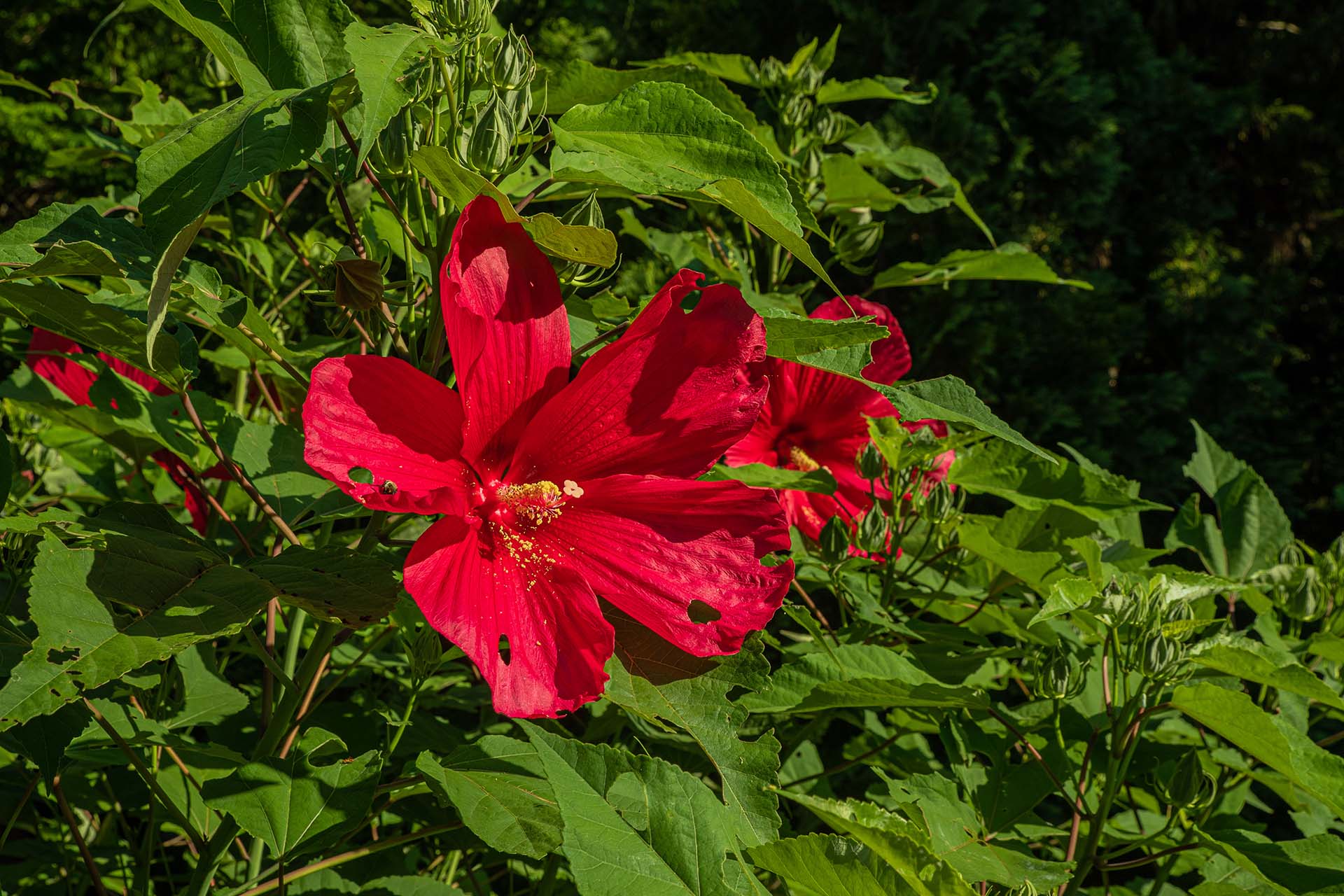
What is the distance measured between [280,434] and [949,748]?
2.66 feet

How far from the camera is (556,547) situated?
86 cm

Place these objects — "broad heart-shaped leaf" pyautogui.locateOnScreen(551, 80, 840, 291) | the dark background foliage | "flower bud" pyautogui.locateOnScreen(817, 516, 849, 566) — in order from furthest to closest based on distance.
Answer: the dark background foliage
"flower bud" pyautogui.locateOnScreen(817, 516, 849, 566)
"broad heart-shaped leaf" pyautogui.locateOnScreen(551, 80, 840, 291)

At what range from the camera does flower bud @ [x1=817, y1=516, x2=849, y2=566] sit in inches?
47.3

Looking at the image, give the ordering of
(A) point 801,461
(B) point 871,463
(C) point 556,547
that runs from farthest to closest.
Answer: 1. (A) point 801,461
2. (B) point 871,463
3. (C) point 556,547

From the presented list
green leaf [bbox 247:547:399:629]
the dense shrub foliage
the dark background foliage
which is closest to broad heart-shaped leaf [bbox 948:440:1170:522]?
the dense shrub foliage

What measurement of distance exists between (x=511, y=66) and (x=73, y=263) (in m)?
0.35

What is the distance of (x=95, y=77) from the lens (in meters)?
6.21

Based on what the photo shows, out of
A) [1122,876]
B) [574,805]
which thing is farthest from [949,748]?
[1122,876]

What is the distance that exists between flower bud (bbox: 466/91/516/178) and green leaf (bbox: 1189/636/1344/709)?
2.53 ft

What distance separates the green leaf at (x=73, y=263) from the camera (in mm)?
712

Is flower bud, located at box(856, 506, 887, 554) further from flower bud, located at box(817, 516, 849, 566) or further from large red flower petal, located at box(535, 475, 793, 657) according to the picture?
large red flower petal, located at box(535, 475, 793, 657)

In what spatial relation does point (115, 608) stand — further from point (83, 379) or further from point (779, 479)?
point (83, 379)

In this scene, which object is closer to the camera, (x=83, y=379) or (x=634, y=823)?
(x=634, y=823)

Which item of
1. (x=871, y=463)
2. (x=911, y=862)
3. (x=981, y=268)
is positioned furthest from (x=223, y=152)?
(x=981, y=268)
